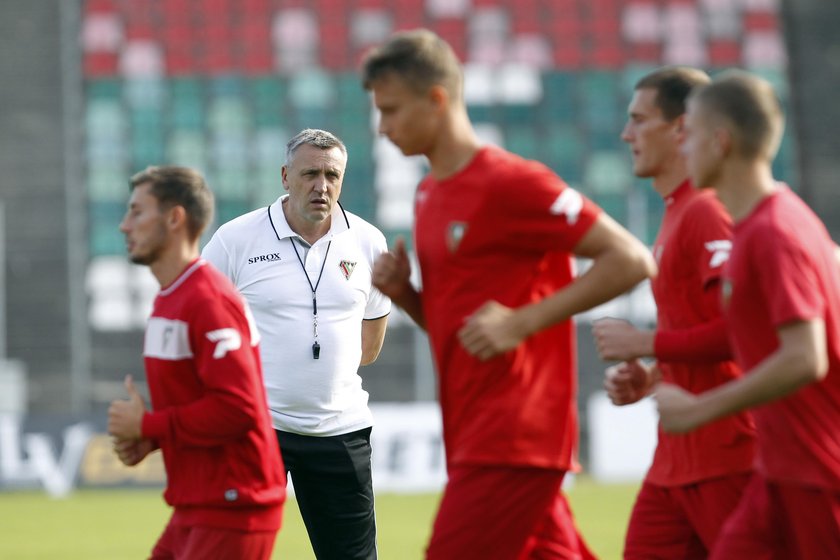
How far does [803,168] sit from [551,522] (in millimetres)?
19160

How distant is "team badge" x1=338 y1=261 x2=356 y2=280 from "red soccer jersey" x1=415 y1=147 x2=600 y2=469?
2413mm

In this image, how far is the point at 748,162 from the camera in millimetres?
4324

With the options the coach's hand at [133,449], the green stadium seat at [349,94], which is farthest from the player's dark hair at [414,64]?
the green stadium seat at [349,94]

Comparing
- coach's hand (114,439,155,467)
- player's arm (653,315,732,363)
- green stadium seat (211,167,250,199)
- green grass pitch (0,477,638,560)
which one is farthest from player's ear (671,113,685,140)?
green stadium seat (211,167,250,199)

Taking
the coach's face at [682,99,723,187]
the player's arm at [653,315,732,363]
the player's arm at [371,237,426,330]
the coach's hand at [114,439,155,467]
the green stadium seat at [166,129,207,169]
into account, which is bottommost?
the coach's hand at [114,439,155,467]

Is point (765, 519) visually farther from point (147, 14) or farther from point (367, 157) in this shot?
point (147, 14)

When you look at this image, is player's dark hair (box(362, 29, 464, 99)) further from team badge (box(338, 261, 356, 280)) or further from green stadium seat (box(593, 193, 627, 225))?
green stadium seat (box(593, 193, 627, 225))

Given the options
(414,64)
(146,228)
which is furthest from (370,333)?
(414,64)

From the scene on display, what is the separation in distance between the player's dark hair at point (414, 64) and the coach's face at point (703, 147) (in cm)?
75

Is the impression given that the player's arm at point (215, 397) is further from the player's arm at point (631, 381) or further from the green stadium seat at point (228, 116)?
the green stadium seat at point (228, 116)

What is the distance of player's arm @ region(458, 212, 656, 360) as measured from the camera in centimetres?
431

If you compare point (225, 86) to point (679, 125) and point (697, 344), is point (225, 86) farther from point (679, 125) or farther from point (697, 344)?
point (697, 344)

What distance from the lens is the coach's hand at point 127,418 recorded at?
4750 millimetres

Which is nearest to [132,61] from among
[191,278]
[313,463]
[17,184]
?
[17,184]
